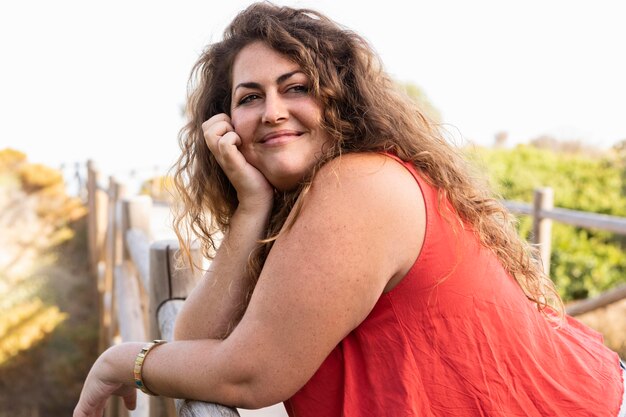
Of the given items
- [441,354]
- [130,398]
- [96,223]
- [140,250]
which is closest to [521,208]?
[140,250]

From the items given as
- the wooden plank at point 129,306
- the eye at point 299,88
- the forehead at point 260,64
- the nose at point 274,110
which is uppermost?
the forehead at point 260,64

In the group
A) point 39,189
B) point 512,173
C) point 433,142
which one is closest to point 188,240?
point 433,142

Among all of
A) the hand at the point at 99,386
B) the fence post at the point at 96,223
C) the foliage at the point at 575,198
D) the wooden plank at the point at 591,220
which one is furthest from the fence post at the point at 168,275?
the foliage at the point at 575,198

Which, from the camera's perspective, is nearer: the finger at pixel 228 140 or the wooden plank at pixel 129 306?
the finger at pixel 228 140

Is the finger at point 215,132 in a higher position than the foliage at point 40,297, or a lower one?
higher

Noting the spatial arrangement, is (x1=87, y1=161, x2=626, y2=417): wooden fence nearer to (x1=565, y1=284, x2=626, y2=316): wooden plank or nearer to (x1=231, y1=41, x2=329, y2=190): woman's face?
(x1=565, y1=284, x2=626, y2=316): wooden plank

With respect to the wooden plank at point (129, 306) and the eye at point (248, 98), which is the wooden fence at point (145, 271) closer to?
the wooden plank at point (129, 306)

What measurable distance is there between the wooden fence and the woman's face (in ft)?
1.84

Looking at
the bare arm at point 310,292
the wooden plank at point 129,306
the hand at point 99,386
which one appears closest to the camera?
the bare arm at point 310,292

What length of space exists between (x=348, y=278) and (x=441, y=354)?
0.99ft

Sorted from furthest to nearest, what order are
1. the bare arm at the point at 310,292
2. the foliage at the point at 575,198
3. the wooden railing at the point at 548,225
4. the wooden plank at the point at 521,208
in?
the foliage at the point at 575,198
the wooden plank at the point at 521,208
the wooden railing at the point at 548,225
the bare arm at the point at 310,292

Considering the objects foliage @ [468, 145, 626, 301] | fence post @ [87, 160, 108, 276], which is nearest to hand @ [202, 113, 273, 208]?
fence post @ [87, 160, 108, 276]

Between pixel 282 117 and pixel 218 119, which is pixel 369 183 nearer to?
pixel 282 117

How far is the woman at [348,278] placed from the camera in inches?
50.6
